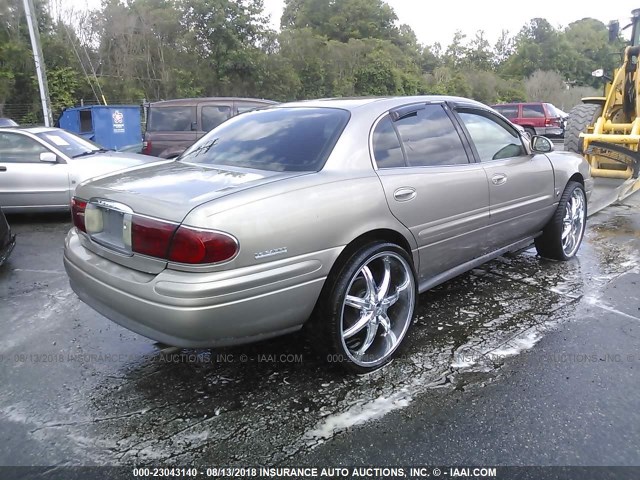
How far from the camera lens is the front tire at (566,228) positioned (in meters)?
4.64

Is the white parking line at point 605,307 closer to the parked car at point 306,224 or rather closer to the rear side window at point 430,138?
the parked car at point 306,224

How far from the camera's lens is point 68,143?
7457mm

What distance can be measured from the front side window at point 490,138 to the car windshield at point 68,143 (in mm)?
5635

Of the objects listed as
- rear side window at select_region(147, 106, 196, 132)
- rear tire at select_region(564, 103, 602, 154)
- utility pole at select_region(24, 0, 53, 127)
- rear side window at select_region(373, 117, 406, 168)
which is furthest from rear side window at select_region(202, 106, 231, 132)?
rear side window at select_region(373, 117, 406, 168)

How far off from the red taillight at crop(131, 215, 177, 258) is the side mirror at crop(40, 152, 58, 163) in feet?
17.2

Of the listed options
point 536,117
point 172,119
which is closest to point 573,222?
point 172,119

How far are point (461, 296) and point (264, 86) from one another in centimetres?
2312

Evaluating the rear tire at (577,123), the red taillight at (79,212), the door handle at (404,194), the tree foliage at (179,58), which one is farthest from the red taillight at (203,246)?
the tree foliage at (179,58)

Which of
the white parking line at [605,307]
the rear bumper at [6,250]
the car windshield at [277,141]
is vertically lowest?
the white parking line at [605,307]

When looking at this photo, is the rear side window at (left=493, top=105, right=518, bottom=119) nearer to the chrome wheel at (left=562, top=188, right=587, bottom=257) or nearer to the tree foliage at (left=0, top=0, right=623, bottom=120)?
the tree foliage at (left=0, top=0, right=623, bottom=120)

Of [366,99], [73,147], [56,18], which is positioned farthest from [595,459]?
[56,18]

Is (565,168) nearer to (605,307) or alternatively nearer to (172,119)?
(605,307)

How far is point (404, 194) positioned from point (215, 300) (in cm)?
134

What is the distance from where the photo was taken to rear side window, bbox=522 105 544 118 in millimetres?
20719
